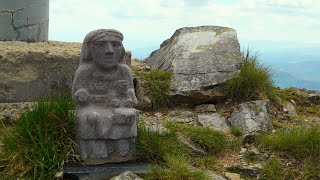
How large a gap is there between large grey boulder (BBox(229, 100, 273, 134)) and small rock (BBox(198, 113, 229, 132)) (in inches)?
5.3

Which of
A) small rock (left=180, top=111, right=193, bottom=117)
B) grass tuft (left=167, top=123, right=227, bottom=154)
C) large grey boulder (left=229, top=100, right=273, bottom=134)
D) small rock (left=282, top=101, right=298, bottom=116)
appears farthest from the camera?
small rock (left=282, top=101, right=298, bottom=116)

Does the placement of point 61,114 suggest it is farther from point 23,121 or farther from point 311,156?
point 311,156

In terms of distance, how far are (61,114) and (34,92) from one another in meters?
1.72

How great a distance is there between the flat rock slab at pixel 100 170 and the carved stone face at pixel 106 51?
3.49ft

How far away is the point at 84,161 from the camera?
17.7 ft

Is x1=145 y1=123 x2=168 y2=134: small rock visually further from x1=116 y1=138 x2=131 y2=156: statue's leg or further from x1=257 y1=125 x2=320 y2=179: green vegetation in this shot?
x1=257 y1=125 x2=320 y2=179: green vegetation

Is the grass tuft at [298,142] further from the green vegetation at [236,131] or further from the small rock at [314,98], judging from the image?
the small rock at [314,98]

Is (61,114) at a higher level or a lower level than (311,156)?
higher

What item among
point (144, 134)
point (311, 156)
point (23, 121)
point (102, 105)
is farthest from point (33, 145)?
point (311, 156)

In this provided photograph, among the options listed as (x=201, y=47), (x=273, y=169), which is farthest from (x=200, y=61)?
(x=273, y=169)

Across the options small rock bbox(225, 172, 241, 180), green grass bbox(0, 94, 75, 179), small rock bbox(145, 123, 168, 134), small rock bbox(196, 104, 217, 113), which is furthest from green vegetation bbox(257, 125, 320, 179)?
green grass bbox(0, 94, 75, 179)

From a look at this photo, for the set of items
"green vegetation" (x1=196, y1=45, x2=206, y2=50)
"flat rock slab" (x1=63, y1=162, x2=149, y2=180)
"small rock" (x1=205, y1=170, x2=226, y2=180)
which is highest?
"green vegetation" (x1=196, y1=45, x2=206, y2=50)

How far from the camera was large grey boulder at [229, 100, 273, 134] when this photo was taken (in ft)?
22.9

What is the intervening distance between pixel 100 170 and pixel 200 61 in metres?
3.43
